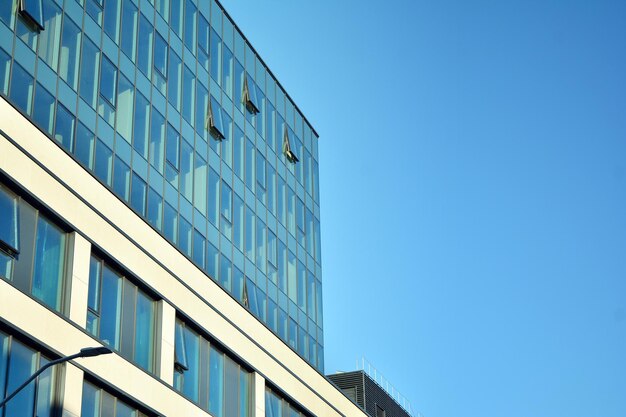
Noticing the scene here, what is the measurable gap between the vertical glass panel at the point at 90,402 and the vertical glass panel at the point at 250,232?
50.2 ft

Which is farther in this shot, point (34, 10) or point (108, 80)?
point (108, 80)

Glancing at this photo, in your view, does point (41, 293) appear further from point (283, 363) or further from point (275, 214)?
point (275, 214)

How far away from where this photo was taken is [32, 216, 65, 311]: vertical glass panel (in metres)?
31.5

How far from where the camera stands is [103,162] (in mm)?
36969

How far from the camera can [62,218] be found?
32438 millimetres

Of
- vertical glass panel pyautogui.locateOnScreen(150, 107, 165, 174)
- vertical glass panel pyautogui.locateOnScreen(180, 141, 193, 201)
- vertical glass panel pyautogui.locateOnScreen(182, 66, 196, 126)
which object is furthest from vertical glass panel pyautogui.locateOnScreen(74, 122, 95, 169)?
vertical glass panel pyautogui.locateOnScreen(182, 66, 196, 126)

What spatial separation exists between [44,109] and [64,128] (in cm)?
107

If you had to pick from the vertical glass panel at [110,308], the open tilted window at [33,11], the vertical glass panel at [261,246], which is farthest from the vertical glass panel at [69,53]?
the vertical glass panel at [261,246]

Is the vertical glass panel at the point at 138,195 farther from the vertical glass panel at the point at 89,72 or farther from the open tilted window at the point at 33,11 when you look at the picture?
the open tilted window at the point at 33,11

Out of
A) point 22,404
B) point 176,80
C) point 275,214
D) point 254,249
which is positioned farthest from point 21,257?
point 275,214

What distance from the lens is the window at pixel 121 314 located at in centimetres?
3406

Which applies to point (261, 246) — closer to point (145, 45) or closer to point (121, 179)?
point (145, 45)

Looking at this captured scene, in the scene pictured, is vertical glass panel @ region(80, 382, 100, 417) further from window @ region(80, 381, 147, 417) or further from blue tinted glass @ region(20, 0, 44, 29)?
blue tinted glass @ region(20, 0, 44, 29)

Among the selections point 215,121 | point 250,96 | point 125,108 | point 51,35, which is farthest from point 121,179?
point 250,96
